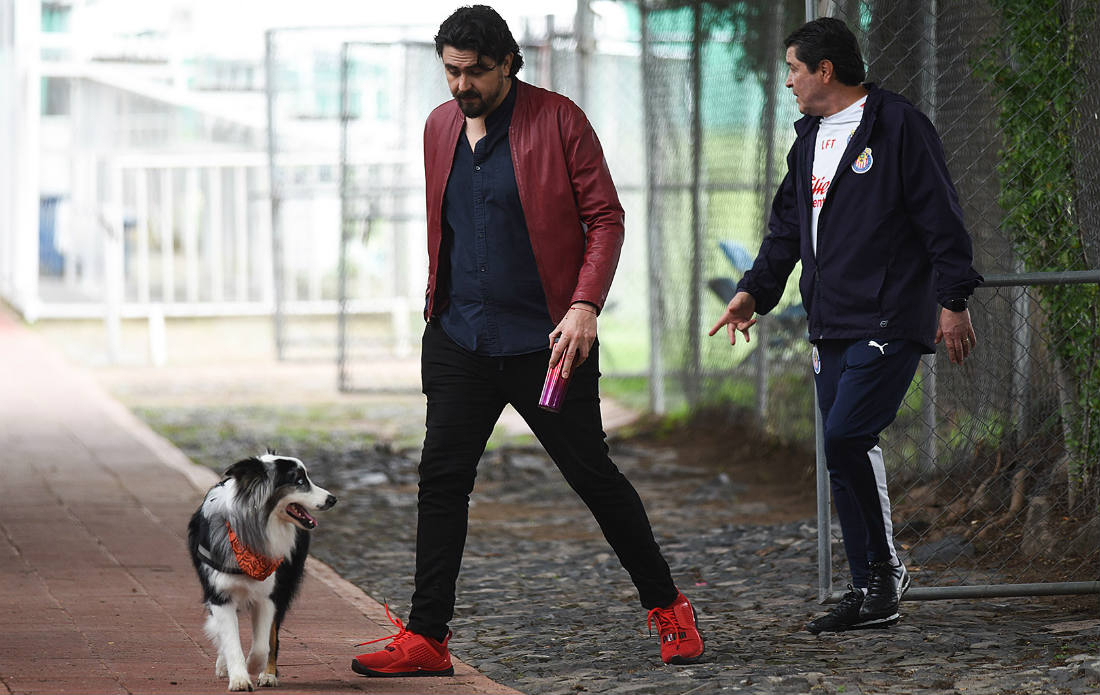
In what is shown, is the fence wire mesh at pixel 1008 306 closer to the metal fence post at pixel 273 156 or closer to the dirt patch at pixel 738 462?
the dirt patch at pixel 738 462

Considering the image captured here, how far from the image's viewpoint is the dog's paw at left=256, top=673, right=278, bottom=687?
14.7 feet

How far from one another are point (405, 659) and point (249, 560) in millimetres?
581

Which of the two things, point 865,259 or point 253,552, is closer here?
point 253,552

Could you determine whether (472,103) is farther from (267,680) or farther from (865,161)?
Answer: (267,680)

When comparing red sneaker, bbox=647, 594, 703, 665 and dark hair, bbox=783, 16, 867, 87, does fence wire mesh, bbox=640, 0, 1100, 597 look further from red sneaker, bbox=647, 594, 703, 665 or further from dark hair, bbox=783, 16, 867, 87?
red sneaker, bbox=647, 594, 703, 665

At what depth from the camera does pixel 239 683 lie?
4363 millimetres

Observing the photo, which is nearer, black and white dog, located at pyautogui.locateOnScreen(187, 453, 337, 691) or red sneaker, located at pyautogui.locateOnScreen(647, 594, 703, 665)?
black and white dog, located at pyautogui.locateOnScreen(187, 453, 337, 691)

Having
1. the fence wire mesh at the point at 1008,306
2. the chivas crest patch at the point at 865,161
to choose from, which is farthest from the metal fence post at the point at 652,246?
the chivas crest patch at the point at 865,161

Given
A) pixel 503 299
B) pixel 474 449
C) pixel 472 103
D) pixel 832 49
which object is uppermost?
pixel 832 49

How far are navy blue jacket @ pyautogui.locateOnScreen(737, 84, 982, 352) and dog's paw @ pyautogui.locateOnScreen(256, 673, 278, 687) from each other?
202 cm

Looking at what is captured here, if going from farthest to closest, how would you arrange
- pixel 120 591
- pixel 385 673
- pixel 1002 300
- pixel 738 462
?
pixel 738 462, pixel 1002 300, pixel 120 591, pixel 385 673

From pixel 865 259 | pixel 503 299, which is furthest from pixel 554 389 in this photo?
pixel 865 259

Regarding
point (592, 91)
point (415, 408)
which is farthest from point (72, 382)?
point (592, 91)

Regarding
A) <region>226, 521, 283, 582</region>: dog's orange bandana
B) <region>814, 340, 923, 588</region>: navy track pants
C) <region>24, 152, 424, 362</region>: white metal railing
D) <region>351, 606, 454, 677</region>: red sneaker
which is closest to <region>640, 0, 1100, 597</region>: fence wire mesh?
<region>814, 340, 923, 588</region>: navy track pants
